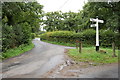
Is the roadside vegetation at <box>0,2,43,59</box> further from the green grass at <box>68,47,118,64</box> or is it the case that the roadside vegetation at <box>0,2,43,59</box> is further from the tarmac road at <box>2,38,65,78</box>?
the green grass at <box>68,47,118,64</box>

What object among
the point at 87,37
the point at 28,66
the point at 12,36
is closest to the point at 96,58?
the point at 28,66

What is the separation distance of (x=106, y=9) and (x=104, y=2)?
542 mm

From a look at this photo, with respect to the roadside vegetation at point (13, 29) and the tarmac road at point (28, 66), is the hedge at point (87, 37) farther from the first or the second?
the tarmac road at point (28, 66)

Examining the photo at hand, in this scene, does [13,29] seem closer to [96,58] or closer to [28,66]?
[28,66]

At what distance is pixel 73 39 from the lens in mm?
15883

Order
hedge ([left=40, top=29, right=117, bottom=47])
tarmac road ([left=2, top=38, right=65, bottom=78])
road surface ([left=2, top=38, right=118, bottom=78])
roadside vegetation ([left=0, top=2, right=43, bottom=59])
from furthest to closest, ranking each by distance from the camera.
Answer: hedge ([left=40, top=29, right=117, bottom=47])
roadside vegetation ([left=0, top=2, right=43, bottom=59])
tarmac road ([left=2, top=38, right=65, bottom=78])
road surface ([left=2, top=38, right=118, bottom=78])

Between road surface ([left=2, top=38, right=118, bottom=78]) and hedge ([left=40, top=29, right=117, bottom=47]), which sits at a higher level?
hedge ([left=40, top=29, right=117, bottom=47])

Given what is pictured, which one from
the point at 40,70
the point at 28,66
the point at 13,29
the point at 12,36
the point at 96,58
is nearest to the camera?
the point at 40,70

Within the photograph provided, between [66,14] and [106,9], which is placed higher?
[66,14]

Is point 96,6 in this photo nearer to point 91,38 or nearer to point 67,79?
point 67,79

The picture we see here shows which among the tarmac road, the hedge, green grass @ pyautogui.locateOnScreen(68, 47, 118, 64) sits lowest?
the tarmac road

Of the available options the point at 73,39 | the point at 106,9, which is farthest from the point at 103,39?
the point at 106,9

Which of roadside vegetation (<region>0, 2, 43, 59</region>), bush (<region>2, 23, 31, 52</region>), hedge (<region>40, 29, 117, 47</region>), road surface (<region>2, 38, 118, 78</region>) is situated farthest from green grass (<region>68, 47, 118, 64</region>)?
bush (<region>2, 23, 31, 52</region>)

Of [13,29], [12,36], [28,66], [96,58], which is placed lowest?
[28,66]
